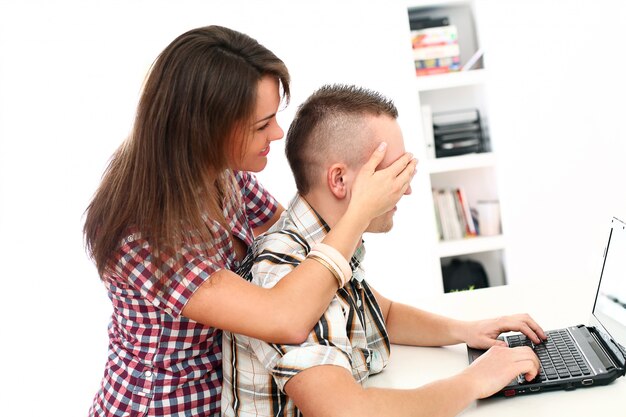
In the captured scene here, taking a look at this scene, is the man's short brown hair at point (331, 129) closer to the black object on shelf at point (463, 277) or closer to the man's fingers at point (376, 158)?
the man's fingers at point (376, 158)

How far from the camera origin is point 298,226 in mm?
1368

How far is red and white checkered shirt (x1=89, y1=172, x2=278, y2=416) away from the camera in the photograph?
49.5 inches

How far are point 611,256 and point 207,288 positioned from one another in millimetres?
845

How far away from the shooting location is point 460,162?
3668 millimetres

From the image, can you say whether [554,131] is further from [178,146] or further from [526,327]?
[178,146]

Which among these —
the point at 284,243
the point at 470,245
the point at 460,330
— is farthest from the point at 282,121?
the point at 284,243

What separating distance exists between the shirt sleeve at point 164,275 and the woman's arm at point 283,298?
2 centimetres

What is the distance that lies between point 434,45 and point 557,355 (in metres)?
2.56

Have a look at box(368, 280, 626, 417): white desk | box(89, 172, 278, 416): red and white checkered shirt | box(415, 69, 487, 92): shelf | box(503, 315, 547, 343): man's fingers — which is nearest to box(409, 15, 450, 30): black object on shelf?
box(415, 69, 487, 92): shelf

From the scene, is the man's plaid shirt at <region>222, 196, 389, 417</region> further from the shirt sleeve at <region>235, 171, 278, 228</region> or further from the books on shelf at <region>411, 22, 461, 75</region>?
the books on shelf at <region>411, 22, 461, 75</region>

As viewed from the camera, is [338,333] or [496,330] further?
[496,330]

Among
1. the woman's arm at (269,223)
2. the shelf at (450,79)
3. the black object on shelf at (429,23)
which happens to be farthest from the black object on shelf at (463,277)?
the woman's arm at (269,223)

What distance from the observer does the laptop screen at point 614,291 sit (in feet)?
4.43

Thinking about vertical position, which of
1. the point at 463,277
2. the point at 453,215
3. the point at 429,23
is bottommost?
the point at 463,277
